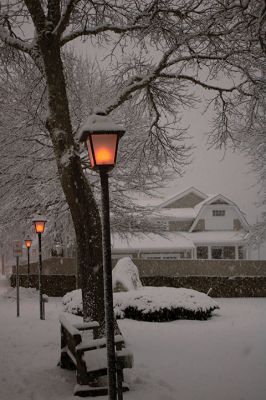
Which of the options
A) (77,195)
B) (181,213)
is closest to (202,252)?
(181,213)

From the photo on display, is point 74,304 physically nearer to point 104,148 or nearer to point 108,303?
point 108,303

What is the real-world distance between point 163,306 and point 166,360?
15.7ft

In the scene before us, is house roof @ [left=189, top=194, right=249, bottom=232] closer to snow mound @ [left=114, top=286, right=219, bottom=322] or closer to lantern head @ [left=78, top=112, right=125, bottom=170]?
snow mound @ [left=114, top=286, right=219, bottom=322]

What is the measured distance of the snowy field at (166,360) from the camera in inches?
233

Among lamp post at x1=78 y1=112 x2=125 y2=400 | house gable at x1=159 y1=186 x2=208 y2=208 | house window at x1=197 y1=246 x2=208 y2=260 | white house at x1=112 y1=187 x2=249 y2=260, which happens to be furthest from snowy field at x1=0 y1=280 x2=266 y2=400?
house gable at x1=159 y1=186 x2=208 y2=208

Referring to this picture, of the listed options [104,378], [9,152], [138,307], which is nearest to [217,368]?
[104,378]

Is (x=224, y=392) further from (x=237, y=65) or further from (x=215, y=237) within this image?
(x=215, y=237)

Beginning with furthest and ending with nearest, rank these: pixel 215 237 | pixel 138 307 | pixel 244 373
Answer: pixel 215 237
pixel 138 307
pixel 244 373

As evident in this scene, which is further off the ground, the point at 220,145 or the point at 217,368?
the point at 220,145

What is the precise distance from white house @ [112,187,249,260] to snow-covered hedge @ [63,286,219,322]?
16962mm

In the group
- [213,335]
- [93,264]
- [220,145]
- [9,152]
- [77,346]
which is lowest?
[213,335]

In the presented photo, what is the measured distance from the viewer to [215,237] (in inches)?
1260

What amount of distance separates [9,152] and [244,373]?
495 inches

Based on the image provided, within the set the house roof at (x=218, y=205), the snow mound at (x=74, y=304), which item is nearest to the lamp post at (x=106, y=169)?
the snow mound at (x=74, y=304)
